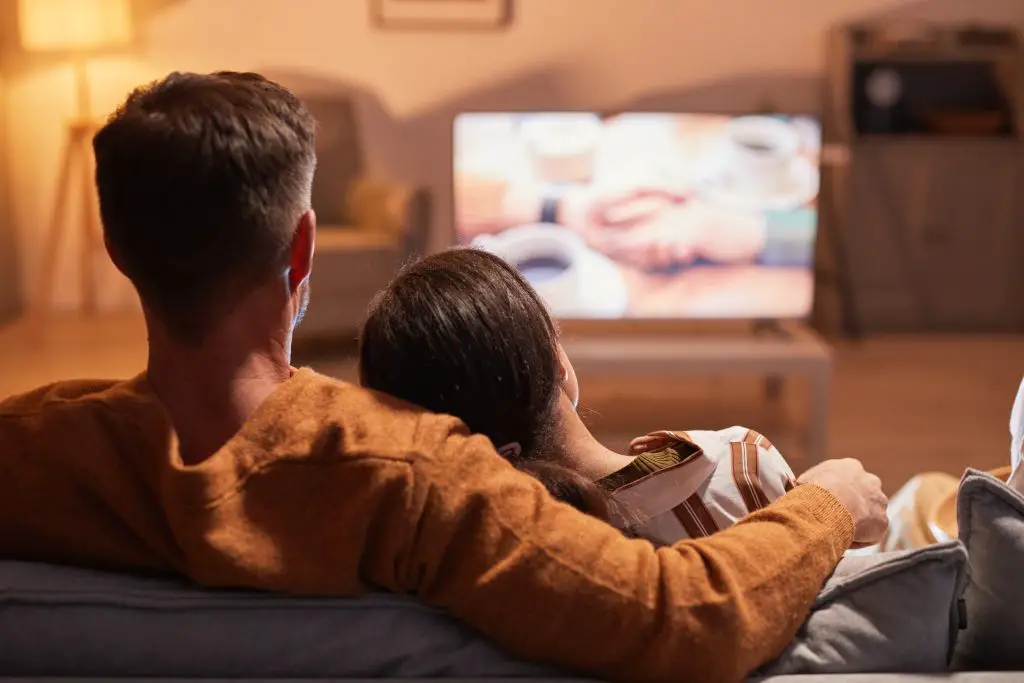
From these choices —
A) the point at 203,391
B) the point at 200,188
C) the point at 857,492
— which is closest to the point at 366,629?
the point at 203,391

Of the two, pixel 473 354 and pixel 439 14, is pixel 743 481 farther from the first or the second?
pixel 439 14

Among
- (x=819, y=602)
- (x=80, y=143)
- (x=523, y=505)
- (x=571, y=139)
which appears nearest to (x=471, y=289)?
(x=523, y=505)

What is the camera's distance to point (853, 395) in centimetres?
402

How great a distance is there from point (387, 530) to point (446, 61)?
4544 mm

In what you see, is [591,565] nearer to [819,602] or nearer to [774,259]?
[819,602]

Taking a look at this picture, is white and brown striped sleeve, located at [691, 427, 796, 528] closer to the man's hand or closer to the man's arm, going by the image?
the man's hand

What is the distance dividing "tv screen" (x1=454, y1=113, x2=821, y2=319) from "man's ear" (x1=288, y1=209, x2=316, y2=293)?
2.58 meters

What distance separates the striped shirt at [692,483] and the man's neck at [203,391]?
0.34 meters

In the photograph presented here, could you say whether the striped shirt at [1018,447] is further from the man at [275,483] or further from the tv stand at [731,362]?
the tv stand at [731,362]

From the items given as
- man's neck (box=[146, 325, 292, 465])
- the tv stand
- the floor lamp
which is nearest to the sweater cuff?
man's neck (box=[146, 325, 292, 465])

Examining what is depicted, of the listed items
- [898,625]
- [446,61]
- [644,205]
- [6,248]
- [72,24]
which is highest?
[72,24]

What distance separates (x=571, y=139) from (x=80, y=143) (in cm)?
237

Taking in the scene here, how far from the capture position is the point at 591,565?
83 cm

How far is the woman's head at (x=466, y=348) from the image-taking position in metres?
0.98
